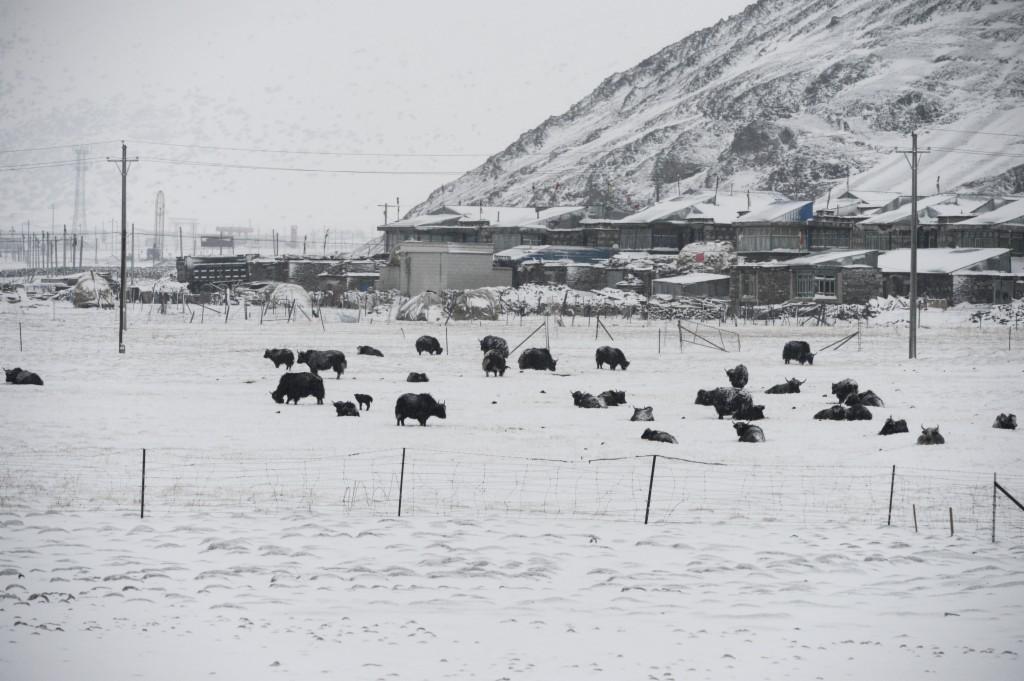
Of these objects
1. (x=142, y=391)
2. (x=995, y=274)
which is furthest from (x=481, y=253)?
(x=142, y=391)

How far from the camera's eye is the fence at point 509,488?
16.5m

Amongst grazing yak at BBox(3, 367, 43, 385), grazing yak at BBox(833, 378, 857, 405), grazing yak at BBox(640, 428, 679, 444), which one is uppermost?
grazing yak at BBox(833, 378, 857, 405)

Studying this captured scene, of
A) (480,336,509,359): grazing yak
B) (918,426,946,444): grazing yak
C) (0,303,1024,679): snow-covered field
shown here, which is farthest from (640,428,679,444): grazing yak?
(480,336,509,359): grazing yak

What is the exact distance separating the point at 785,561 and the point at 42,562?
8.23m

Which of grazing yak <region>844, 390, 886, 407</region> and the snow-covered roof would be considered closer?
grazing yak <region>844, 390, 886, 407</region>

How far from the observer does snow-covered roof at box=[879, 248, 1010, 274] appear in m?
89.4

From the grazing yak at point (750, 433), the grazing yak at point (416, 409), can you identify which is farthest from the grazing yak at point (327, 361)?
the grazing yak at point (750, 433)

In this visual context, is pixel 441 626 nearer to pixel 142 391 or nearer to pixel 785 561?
pixel 785 561

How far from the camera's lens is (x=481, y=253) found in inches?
3976

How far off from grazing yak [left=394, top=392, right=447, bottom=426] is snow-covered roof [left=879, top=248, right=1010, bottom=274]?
230 feet

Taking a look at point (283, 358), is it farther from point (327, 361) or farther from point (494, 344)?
point (494, 344)

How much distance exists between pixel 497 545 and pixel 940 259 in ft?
281

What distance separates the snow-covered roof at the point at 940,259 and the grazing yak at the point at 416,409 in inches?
2763

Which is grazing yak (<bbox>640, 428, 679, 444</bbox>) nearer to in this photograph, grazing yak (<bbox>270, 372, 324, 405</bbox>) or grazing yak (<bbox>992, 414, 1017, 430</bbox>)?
grazing yak (<bbox>992, 414, 1017, 430</bbox>)
